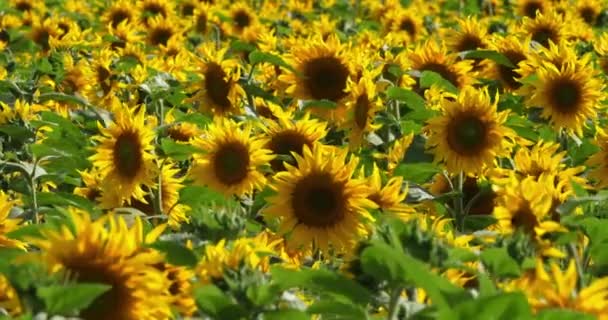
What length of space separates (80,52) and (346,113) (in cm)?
391

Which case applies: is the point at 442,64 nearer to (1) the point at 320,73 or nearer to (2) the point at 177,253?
(1) the point at 320,73

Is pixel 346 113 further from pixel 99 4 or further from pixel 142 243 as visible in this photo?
pixel 99 4

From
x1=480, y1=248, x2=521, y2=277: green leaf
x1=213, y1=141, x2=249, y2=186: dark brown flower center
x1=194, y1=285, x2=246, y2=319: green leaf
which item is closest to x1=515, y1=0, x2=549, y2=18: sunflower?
x1=213, y1=141, x2=249, y2=186: dark brown flower center

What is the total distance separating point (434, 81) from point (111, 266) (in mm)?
3648

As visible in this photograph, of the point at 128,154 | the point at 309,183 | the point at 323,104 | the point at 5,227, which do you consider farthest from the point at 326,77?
the point at 5,227

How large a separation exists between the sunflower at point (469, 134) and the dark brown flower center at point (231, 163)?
819 millimetres

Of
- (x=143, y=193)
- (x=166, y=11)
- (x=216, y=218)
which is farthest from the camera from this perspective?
(x=166, y=11)

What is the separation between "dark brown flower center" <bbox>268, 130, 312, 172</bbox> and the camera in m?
4.87

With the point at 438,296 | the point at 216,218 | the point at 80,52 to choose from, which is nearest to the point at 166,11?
the point at 80,52

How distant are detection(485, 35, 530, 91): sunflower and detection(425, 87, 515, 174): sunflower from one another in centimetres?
132

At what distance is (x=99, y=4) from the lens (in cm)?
1373

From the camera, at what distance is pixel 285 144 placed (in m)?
4.89

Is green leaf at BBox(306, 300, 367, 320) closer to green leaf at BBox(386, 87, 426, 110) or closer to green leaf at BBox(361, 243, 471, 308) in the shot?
green leaf at BBox(361, 243, 471, 308)

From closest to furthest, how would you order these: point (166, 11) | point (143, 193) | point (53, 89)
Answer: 1. point (143, 193)
2. point (53, 89)
3. point (166, 11)
